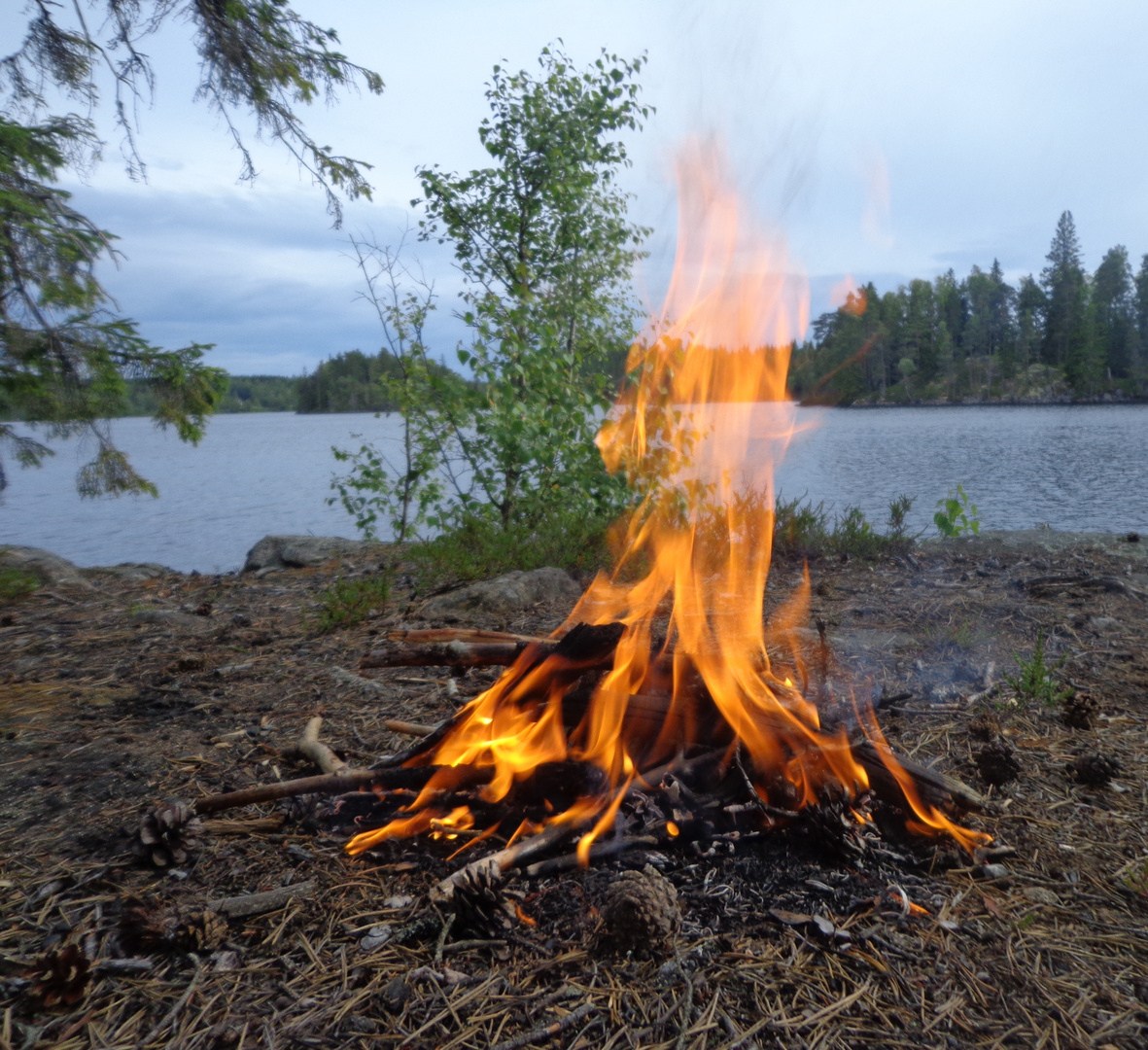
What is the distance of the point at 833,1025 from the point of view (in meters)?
1.62

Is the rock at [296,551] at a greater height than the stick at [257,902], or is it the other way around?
the stick at [257,902]

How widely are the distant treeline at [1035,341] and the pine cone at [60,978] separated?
51.7m

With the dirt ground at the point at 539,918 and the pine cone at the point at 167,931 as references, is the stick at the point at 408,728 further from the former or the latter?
the pine cone at the point at 167,931

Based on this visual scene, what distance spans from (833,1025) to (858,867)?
677 millimetres

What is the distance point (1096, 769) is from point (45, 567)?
922 centimetres

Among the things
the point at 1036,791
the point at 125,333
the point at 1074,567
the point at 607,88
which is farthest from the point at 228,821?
the point at 607,88

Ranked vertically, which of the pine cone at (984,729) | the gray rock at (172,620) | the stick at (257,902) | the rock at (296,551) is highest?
the pine cone at (984,729)

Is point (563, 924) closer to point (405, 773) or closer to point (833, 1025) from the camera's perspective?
point (833, 1025)

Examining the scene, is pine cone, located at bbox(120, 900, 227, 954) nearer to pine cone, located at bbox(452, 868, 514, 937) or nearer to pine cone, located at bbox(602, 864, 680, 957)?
pine cone, located at bbox(452, 868, 514, 937)

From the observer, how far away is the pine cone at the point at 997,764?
271cm

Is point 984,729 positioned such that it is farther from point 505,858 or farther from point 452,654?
point 452,654

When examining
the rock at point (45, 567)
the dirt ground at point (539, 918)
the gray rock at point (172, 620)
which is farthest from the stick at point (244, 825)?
the rock at point (45, 567)

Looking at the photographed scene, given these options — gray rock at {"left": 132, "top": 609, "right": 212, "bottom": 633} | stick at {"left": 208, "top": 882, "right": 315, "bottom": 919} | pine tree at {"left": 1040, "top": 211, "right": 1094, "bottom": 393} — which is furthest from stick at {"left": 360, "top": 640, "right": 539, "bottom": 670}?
pine tree at {"left": 1040, "top": 211, "right": 1094, "bottom": 393}

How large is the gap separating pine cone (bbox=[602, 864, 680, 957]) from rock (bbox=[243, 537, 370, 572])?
7313mm
